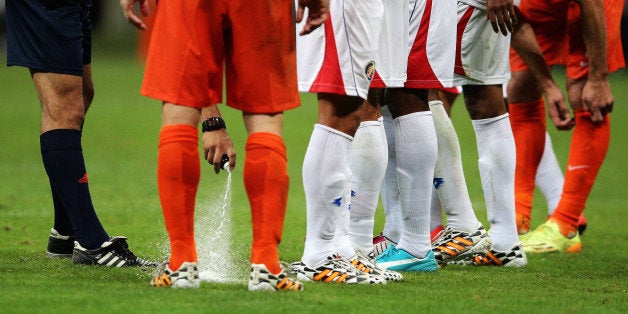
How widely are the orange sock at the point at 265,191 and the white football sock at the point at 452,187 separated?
1761 mm

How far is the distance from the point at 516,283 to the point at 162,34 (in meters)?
1.96

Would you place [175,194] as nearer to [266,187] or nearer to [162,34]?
[266,187]

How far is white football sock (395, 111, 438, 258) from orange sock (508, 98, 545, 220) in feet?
5.86

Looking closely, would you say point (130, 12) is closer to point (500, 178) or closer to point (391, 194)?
point (391, 194)

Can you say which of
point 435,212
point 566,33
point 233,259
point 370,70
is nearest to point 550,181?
point 566,33

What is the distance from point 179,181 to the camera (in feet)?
13.8

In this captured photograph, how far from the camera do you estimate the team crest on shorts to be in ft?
15.6

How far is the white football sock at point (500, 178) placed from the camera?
582 centimetres

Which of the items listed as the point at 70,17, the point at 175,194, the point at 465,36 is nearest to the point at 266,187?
the point at 175,194

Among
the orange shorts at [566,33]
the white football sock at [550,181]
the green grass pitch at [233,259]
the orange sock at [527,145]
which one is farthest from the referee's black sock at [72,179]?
the white football sock at [550,181]

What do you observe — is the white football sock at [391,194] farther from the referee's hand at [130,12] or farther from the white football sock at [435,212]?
the referee's hand at [130,12]

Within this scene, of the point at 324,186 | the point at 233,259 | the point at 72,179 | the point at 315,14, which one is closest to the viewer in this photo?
the point at 315,14

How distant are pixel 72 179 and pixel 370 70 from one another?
157 cm

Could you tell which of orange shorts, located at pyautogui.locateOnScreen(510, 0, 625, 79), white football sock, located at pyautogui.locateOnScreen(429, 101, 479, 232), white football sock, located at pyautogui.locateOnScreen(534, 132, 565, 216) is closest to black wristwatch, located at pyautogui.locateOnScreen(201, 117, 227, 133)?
white football sock, located at pyautogui.locateOnScreen(429, 101, 479, 232)
